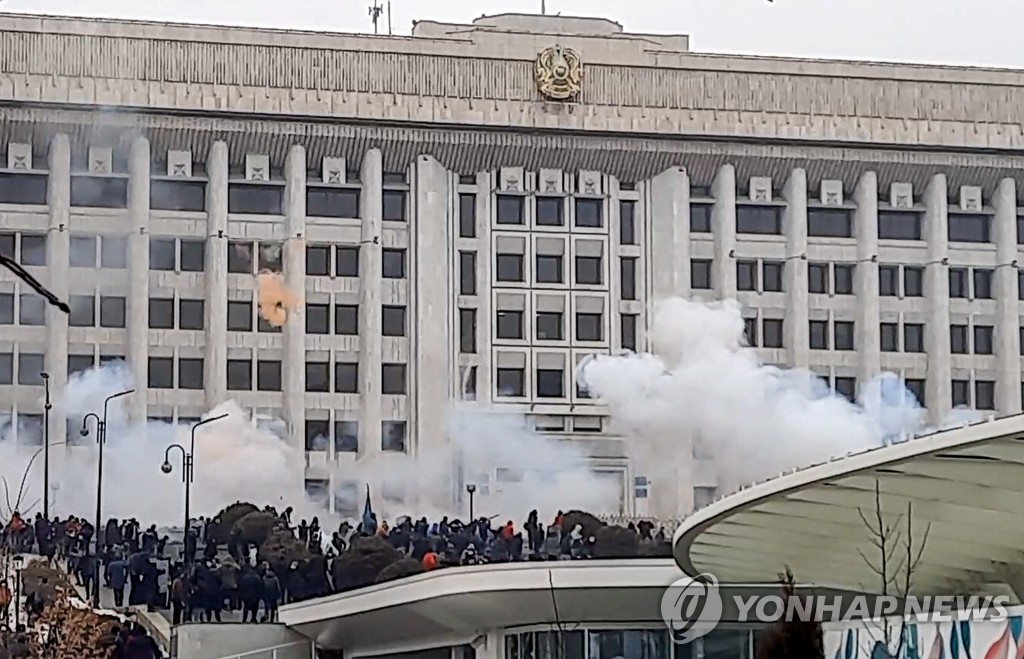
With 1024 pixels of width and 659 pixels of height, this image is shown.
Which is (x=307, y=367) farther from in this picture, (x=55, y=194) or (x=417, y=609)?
(x=417, y=609)

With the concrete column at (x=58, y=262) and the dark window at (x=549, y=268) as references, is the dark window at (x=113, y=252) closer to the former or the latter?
the concrete column at (x=58, y=262)

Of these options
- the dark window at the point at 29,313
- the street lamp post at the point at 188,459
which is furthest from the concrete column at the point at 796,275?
the dark window at the point at 29,313

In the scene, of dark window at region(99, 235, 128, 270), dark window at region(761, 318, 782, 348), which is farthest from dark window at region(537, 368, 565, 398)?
dark window at region(99, 235, 128, 270)

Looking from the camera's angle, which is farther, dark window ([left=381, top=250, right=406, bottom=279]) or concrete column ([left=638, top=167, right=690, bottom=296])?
concrete column ([left=638, top=167, right=690, bottom=296])

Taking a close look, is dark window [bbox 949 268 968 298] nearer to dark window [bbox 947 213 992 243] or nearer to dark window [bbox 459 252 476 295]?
dark window [bbox 947 213 992 243]

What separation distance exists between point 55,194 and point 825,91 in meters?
23.5

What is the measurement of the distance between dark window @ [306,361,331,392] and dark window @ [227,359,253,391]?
5.65ft

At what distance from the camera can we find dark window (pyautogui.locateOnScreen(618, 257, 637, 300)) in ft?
220

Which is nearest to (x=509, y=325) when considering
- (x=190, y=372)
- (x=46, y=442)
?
(x=190, y=372)

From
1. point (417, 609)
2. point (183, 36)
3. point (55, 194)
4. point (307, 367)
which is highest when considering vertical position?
point (183, 36)

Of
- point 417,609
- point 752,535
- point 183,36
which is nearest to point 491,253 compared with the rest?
point 183,36

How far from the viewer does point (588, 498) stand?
64250mm

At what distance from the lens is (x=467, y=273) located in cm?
6688

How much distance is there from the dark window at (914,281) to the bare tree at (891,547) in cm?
4321
